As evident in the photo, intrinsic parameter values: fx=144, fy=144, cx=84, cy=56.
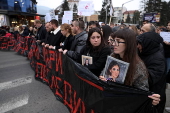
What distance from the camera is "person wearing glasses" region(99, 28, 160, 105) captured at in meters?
1.64

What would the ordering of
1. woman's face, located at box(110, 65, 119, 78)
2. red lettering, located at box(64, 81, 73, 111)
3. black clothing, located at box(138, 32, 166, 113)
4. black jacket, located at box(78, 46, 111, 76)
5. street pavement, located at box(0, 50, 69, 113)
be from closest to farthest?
woman's face, located at box(110, 65, 119, 78) < black clothing, located at box(138, 32, 166, 113) < black jacket, located at box(78, 46, 111, 76) < red lettering, located at box(64, 81, 73, 111) < street pavement, located at box(0, 50, 69, 113)

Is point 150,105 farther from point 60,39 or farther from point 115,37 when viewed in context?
point 60,39

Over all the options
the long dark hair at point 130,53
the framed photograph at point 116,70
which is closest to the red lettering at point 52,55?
the framed photograph at point 116,70

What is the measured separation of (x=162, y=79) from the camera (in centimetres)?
215

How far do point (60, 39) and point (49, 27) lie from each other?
0.95m

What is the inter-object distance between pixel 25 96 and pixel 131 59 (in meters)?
3.13

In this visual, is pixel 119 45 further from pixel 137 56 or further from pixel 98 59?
pixel 98 59

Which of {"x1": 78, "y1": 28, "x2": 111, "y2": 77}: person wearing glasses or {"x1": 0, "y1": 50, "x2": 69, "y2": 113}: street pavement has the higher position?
{"x1": 78, "y1": 28, "x2": 111, "y2": 77}: person wearing glasses

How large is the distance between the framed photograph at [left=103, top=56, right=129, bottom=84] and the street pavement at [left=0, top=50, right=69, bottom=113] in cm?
178

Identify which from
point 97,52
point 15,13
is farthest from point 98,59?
point 15,13

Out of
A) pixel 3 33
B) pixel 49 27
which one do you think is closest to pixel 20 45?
pixel 3 33

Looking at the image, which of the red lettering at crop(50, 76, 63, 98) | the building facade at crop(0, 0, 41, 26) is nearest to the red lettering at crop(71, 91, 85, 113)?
the red lettering at crop(50, 76, 63, 98)

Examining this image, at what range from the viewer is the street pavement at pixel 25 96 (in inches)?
125

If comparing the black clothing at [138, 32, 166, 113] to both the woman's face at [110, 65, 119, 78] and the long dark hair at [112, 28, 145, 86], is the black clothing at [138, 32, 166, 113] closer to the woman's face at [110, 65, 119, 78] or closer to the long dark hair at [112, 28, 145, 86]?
the long dark hair at [112, 28, 145, 86]
